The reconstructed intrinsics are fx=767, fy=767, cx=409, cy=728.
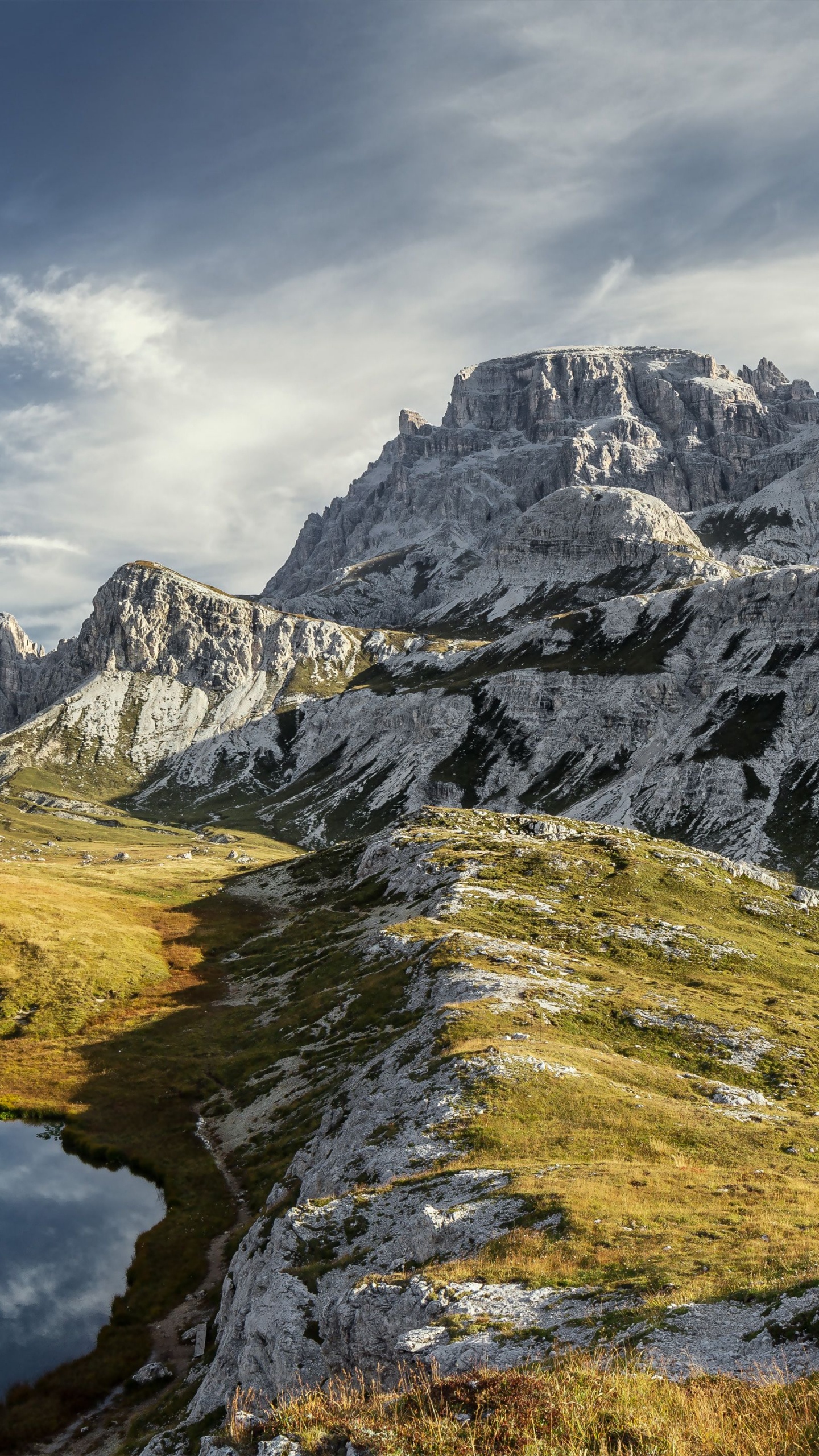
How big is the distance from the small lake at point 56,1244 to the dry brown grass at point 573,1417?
32.3 metres

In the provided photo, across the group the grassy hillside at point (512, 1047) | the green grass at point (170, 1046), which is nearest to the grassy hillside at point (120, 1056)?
the green grass at point (170, 1046)

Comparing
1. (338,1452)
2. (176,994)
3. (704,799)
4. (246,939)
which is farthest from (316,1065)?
(704,799)

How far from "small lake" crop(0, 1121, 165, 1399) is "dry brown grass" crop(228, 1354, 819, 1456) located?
32.3 meters

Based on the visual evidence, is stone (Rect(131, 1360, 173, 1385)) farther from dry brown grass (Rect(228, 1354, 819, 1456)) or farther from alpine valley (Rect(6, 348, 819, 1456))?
dry brown grass (Rect(228, 1354, 819, 1456))

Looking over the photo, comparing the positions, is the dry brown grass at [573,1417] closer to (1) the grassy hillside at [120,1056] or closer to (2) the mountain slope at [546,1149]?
(2) the mountain slope at [546,1149]

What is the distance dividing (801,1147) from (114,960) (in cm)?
8406

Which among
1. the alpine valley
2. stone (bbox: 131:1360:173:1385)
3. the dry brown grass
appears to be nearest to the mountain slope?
the alpine valley

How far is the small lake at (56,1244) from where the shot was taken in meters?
38.2

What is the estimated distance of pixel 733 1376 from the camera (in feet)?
43.1

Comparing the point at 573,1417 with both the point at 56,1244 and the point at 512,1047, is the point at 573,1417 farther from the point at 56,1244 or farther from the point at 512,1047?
the point at 56,1244

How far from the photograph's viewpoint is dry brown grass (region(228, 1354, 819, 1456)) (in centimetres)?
1029

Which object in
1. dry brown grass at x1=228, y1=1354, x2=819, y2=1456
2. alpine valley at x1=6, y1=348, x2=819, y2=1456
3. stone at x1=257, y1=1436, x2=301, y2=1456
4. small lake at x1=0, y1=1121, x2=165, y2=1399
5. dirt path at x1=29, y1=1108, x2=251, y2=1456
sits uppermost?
dry brown grass at x1=228, y1=1354, x2=819, y2=1456

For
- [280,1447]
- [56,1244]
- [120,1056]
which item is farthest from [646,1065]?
[120,1056]

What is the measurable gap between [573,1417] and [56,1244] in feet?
158
